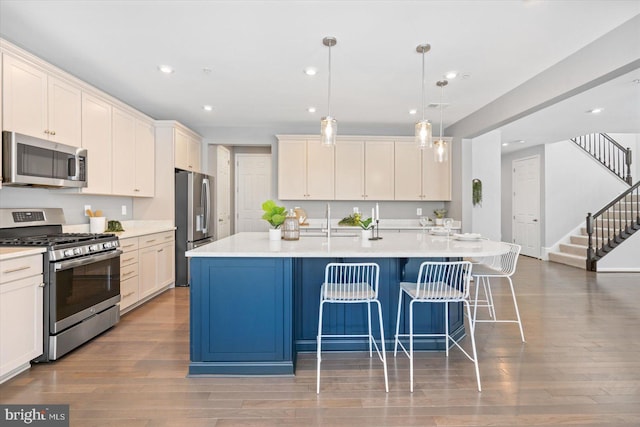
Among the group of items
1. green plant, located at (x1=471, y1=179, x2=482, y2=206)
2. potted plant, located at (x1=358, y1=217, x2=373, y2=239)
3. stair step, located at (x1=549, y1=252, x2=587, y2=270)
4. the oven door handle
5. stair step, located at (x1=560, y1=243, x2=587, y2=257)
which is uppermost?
green plant, located at (x1=471, y1=179, x2=482, y2=206)

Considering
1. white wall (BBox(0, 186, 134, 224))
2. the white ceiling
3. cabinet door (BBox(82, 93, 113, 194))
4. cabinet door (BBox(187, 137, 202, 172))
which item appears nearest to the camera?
the white ceiling

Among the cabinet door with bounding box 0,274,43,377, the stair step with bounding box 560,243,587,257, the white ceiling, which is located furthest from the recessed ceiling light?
the stair step with bounding box 560,243,587,257

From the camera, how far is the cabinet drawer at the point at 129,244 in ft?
12.8

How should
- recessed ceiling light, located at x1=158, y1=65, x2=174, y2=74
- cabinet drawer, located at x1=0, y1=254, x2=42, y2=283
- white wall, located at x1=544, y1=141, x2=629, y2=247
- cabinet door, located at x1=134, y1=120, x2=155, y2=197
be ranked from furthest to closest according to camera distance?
white wall, located at x1=544, y1=141, x2=629, y2=247, cabinet door, located at x1=134, y1=120, x2=155, y2=197, recessed ceiling light, located at x1=158, y1=65, x2=174, y2=74, cabinet drawer, located at x1=0, y1=254, x2=42, y2=283

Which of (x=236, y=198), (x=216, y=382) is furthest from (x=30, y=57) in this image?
(x=236, y=198)

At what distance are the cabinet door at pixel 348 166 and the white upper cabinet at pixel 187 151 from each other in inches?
92.7

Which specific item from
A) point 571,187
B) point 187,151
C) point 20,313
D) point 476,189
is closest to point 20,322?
point 20,313

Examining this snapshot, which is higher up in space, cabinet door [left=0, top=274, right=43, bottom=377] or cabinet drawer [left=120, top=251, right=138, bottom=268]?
cabinet drawer [left=120, top=251, right=138, bottom=268]

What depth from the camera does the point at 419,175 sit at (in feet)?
20.1

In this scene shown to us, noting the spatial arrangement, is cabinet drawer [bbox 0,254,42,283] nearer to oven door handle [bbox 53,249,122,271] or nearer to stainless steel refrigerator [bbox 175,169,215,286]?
oven door handle [bbox 53,249,122,271]

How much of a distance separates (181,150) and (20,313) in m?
3.39

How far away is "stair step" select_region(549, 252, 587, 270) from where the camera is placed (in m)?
6.97

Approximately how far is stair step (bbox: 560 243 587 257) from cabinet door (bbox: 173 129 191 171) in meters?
7.66

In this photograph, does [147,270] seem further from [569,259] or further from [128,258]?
[569,259]
